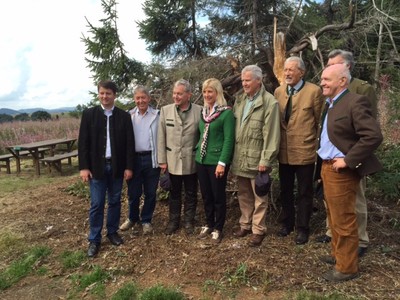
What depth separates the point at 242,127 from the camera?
3.76 metres

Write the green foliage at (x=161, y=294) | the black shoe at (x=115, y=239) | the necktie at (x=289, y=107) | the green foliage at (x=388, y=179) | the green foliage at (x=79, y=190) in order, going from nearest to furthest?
the green foliage at (x=161, y=294) < the necktie at (x=289, y=107) < the black shoe at (x=115, y=239) < the green foliage at (x=388, y=179) < the green foliage at (x=79, y=190)

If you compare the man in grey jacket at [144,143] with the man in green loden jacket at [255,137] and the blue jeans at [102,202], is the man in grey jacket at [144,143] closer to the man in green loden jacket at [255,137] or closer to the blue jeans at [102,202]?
the blue jeans at [102,202]

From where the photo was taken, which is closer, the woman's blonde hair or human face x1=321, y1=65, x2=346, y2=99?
human face x1=321, y1=65, x2=346, y2=99

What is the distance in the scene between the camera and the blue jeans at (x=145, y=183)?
4223 mm

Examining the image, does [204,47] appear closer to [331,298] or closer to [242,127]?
[242,127]

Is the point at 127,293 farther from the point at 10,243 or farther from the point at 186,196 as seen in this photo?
the point at 10,243

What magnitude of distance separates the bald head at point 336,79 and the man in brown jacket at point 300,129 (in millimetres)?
590

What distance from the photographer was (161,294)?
9.96ft

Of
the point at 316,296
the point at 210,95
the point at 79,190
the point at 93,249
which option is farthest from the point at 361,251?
the point at 79,190

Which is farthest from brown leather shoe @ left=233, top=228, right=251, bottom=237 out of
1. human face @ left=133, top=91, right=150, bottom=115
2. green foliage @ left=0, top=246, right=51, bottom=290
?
green foliage @ left=0, top=246, right=51, bottom=290

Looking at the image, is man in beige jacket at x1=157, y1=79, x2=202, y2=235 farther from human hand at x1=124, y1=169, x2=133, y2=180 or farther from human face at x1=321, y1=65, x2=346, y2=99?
human face at x1=321, y1=65, x2=346, y2=99

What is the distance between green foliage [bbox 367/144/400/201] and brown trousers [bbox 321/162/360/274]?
2.10m

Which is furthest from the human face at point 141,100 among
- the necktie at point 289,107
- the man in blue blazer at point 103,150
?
the necktie at point 289,107

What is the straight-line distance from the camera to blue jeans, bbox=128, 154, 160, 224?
422 centimetres
